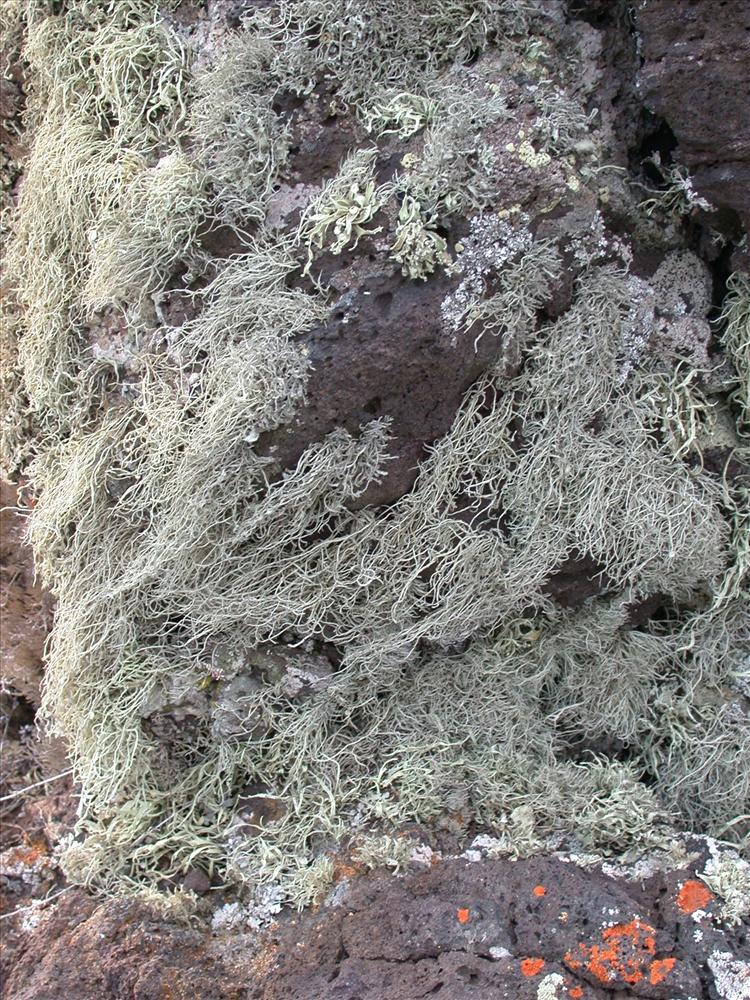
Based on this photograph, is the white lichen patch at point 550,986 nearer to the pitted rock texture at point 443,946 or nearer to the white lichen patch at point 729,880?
the pitted rock texture at point 443,946

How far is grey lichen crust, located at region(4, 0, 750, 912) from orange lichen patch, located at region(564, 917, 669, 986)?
0.22 metres

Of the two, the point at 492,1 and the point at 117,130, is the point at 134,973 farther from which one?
the point at 492,1

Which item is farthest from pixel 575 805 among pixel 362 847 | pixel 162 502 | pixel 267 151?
pixel 267 151

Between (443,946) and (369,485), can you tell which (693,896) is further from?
(369,485)

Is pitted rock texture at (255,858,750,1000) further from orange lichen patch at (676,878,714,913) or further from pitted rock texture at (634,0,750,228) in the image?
pitted rock texture at (634,0,750,228)

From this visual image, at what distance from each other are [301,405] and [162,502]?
379mm

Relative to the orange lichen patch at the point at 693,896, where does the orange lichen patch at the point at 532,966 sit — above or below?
above

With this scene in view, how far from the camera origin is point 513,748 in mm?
2090

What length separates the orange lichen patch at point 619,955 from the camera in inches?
66.4

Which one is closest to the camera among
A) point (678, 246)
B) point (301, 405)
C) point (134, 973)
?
point (134, 973)

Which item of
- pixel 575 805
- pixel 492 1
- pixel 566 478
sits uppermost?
pixel 492 1

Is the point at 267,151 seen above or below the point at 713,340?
above

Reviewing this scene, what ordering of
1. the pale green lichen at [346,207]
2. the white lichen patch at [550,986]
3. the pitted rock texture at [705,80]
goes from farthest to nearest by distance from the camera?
1. the pale green lichen at [346,207]
2. the pitted rock texture at [705,80]
3. the white lichen patch at [550,986]

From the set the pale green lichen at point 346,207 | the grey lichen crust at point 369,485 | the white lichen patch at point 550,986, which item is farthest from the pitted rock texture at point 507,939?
the pale green lichen at point 346,207
